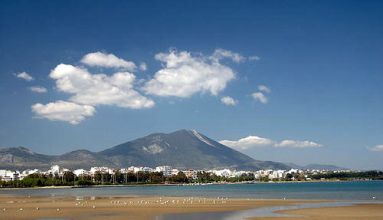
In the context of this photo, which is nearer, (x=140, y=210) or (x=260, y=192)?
(x=140, y=210)

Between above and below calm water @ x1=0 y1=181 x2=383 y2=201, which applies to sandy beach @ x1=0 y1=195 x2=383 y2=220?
above

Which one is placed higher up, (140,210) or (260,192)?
(140,210)

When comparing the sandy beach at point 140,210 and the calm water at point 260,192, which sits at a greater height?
the sandy beach at point 140,210

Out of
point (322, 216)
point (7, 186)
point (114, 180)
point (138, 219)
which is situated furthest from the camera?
point (114, 180)

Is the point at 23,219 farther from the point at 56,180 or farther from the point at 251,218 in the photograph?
the point at 56,180

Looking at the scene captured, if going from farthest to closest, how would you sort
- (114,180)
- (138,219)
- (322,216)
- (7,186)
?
(114,180), (7,186), (322,216), (138,219)

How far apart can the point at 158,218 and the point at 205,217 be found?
3.36 m

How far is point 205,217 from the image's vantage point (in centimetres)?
3556

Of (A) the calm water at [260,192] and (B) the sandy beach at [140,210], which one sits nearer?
(B) the sandy beach at [140,210]

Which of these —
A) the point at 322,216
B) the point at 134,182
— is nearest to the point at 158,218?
the point at 322,216

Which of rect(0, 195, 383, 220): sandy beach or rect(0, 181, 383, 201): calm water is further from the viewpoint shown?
rect(0, 181, 383, 201): calm water

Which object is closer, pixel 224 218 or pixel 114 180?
pixel 224 218

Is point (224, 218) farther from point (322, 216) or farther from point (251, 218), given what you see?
point (322, 216)

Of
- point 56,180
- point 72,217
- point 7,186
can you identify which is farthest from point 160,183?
point 72,217
